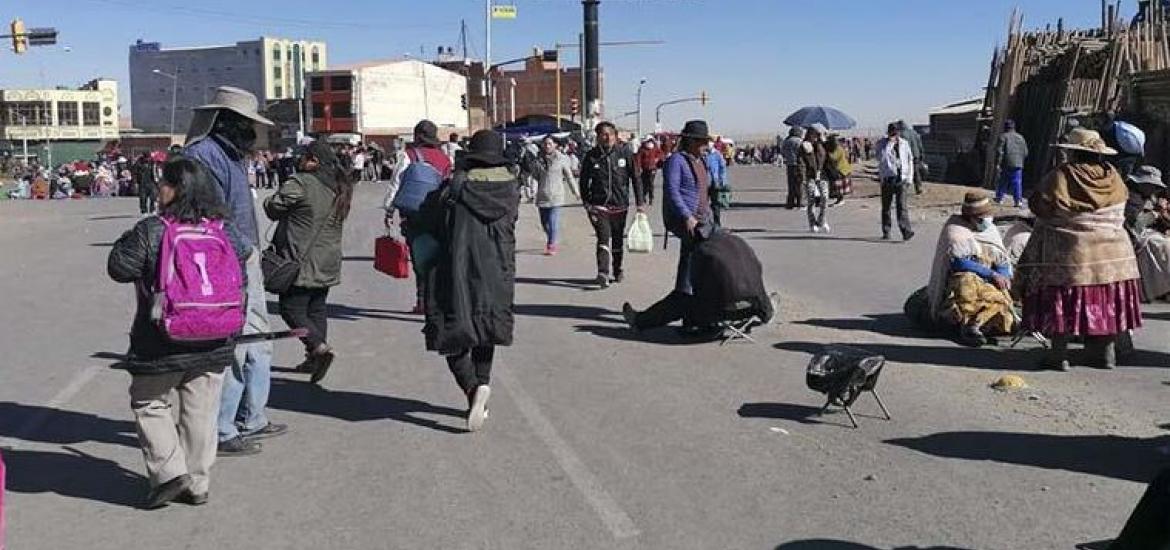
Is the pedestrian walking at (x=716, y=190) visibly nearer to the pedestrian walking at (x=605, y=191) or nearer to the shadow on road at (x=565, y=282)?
the pedestrian walking at (x=605, y=191)

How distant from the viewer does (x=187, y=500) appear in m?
5.36

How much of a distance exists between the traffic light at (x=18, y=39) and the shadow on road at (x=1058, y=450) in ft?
113

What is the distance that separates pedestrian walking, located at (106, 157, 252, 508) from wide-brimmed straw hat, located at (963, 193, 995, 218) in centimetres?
596

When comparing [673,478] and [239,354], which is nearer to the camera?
[673,478]

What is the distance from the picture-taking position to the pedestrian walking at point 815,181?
755 inches

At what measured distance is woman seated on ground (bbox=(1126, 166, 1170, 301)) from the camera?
33.0ft

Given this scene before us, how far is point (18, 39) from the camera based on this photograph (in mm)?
34844

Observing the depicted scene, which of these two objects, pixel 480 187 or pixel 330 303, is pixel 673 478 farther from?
pixel 330 303

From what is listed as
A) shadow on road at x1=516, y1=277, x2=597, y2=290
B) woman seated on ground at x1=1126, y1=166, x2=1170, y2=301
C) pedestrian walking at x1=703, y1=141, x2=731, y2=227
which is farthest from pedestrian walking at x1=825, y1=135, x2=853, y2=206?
woman seated on ground at x1=1126, y1=166, x2=1170, y2=301

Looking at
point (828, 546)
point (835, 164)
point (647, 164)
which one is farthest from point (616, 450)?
point (647, 164)

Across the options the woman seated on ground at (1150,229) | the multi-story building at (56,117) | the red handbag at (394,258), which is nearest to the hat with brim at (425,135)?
the red handbag at (394,258)

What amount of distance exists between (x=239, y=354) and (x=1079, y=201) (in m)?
5.26

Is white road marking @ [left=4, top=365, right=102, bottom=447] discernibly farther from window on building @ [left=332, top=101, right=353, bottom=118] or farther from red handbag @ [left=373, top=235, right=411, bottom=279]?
window on building @ [left=332, top=101, right=353, bottom=118]

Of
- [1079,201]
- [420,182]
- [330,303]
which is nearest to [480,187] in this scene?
[420,182]
